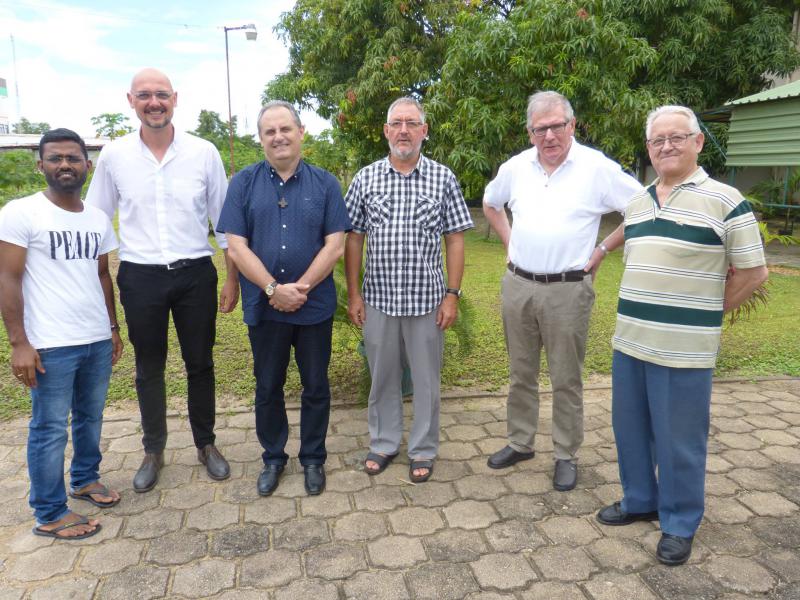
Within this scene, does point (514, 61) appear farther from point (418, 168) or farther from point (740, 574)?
point (740, 574)

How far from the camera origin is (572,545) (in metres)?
2.83

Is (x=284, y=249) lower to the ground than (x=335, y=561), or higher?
higher

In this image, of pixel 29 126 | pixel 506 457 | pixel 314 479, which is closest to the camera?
pixel 314 479

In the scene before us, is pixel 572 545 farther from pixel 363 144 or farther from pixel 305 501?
pixel 363 144

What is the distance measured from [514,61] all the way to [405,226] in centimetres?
835

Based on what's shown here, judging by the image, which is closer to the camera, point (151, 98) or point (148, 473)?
point (151, 98)

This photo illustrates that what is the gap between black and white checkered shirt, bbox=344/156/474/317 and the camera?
328 cm

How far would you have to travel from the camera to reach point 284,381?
3355 millimetres

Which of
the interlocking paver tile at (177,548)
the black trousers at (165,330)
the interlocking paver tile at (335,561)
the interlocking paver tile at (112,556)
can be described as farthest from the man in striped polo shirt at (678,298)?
the interlocking paver tile at (112,556)

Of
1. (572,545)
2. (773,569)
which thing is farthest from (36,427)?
(773,569)

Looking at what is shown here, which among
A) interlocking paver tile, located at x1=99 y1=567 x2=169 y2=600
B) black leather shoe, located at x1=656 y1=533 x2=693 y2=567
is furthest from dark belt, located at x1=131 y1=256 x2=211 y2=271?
black leather shoe, located at x1=656 y1=533 x2=693 y2=567

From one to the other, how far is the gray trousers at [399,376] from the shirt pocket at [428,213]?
0.50 meters

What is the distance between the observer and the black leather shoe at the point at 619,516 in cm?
299

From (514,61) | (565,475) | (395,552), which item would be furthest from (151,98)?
(514,61)
